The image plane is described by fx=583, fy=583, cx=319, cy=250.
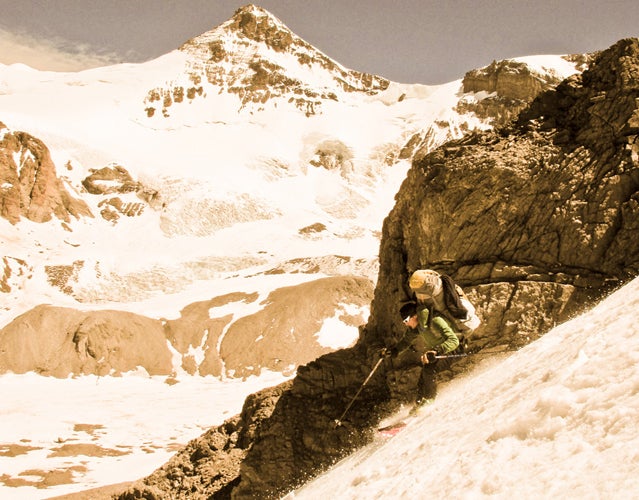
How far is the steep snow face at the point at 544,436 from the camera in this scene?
10.1 feet

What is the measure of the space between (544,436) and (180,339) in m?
67.1

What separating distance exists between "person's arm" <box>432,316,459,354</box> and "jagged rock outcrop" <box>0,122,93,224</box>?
12013 cm

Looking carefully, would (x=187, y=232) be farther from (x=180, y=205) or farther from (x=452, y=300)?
(x=452, y=300)

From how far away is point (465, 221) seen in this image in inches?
487

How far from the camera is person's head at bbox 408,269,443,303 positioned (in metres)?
7.58

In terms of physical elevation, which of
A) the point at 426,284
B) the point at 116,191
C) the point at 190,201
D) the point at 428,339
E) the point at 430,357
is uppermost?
the point at 116,191

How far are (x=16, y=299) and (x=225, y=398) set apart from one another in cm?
5266

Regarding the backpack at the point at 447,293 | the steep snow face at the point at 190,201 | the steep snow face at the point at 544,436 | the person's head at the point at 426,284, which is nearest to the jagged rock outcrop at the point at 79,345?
the steep snow face at the point at 190,201

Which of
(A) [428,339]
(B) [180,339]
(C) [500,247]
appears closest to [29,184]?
(B) [180,339]

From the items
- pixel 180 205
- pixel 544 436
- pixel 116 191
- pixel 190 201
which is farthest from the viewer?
pixel 190 201

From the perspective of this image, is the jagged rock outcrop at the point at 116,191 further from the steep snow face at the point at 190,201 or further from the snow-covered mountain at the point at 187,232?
the steep snow face at the point at 190,201

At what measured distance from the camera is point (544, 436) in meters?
3.65

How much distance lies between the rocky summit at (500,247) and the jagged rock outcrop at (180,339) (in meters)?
48.8

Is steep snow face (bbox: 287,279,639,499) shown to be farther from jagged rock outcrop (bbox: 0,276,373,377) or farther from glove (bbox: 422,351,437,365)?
jagged rock outcrop (bbox: 0,276,373,377)
